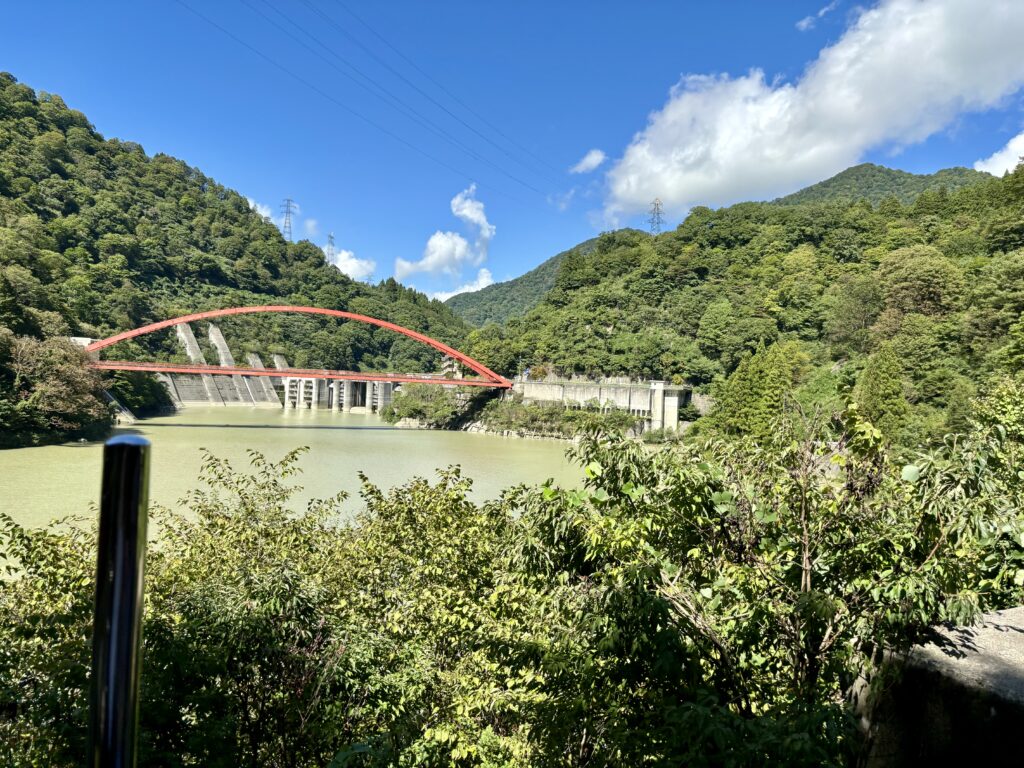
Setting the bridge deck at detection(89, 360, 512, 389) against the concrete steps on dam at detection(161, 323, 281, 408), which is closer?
the bridge deck at detection(89, 360, 512, 389)

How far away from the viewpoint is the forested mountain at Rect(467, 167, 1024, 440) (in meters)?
16.5

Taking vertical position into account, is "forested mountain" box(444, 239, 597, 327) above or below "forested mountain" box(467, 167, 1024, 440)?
above

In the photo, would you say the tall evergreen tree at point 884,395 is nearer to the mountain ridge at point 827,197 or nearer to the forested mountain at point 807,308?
the forested mountain at point 807,308

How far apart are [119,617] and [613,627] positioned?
1.65 m

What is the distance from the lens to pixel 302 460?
16906 millimetres

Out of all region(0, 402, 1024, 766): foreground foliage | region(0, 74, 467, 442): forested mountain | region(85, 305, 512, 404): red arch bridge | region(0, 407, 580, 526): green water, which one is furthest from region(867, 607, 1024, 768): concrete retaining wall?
region(85, 305, 512, 404): red arch bridge

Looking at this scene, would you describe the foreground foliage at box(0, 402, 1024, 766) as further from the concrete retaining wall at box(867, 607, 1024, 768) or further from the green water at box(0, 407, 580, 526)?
the green water at box(0, 407, 580, 526)

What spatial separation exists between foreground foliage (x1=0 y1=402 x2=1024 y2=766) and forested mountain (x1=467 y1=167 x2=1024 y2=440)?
1.82ft

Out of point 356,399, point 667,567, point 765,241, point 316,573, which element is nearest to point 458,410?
point 356,399

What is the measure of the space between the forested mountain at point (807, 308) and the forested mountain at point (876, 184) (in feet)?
72.8

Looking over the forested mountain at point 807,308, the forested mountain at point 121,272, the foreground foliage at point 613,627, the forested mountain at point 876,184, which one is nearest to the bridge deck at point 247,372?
the forested mountain at point 121,272

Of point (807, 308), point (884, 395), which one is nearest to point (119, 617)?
point (884, 395)

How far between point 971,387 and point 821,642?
50.1 feet

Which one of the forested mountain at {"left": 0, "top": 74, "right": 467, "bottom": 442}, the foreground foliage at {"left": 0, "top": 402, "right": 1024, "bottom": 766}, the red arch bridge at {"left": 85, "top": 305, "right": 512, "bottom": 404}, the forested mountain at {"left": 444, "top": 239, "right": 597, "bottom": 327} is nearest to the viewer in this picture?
the foreground foliage at {"left": 0, "top": 402, "right": 1024, "bottom": 766}
